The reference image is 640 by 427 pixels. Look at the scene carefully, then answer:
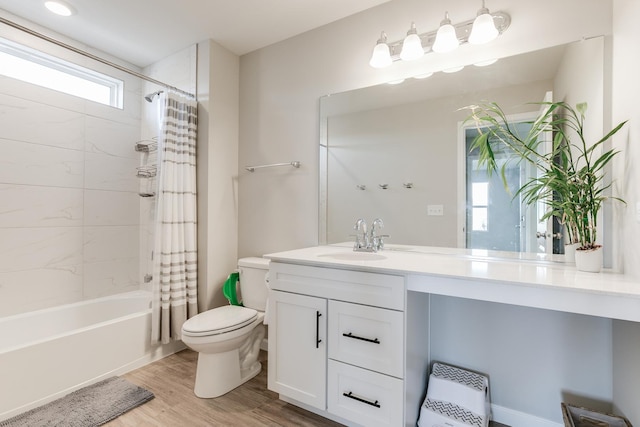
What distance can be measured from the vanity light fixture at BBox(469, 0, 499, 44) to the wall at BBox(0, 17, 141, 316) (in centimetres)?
288

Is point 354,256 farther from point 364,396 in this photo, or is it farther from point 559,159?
point 559,159

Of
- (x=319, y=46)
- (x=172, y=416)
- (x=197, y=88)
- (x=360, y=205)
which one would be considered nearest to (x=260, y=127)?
(x=197, y=88)

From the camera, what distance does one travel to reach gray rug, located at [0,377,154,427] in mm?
1562

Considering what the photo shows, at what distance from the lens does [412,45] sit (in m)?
1.76

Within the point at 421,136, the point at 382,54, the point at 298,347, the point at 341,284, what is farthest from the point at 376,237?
the point at 382,54

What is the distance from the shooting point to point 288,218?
94.6 inches

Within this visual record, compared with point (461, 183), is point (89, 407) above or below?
below

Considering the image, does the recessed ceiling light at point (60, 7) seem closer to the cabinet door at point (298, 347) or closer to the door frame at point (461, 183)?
the cabinet door at point (298, 347)

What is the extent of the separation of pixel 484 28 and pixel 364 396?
6.36 feet

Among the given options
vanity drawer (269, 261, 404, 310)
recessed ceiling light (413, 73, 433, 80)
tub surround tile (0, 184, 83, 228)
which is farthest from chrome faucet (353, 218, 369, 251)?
tub surround tile (0, 184, 83, 228)

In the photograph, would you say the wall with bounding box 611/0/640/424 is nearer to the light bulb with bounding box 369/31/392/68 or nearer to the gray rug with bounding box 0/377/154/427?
the light bulb with bounding box 369/31/392/68

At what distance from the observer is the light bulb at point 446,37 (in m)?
1.65

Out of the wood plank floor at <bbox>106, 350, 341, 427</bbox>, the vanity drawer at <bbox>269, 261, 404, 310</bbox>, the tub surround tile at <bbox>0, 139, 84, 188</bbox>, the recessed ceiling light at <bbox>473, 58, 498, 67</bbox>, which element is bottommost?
the wood plank floor at <bbox>106, 350, 341, 427</bbox>

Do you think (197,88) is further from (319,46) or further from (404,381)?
(404,381)
